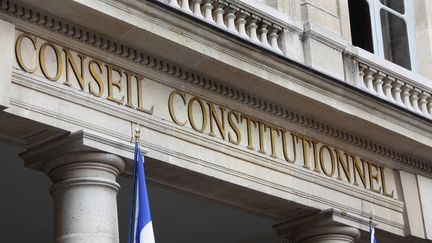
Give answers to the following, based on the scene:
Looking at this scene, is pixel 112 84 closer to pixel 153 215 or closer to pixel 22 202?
pixel 22 202

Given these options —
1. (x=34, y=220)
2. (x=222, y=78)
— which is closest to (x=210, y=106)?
(x=222, y=78)

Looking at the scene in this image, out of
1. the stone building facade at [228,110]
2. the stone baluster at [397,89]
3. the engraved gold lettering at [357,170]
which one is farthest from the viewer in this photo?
the stone baluster at [397,89]

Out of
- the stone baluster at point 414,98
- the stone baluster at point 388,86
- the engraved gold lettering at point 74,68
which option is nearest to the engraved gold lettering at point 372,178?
the stone baluster at point 388,86

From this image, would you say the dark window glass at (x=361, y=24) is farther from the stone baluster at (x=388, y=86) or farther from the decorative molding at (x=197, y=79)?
the decorative molding at (x=197, y=79)

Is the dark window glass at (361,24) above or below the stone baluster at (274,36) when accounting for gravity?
above

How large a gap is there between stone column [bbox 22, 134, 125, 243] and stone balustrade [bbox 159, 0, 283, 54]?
88.9 inches

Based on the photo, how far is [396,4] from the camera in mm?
19703

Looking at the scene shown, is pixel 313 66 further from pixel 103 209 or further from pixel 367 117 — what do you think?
pixel 103 209

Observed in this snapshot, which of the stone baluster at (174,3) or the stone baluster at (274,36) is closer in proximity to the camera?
the stone baluster at (174,3)

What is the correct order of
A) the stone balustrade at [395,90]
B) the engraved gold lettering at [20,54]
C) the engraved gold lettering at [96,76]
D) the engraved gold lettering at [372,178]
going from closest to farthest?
the engraved gold lettering at [20,54] → the engraved gold lettering at [96,76] → the engraved gold lettering at [372,178] → the stone balustrade at [395,90]

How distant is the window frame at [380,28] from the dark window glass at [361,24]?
0.07m

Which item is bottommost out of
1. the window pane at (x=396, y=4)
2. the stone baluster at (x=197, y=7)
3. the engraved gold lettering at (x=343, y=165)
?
the engraved gold lettering at (x=343, y=165)

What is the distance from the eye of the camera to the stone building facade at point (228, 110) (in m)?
13.0

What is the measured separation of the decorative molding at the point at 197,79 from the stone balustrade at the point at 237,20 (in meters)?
0.66
